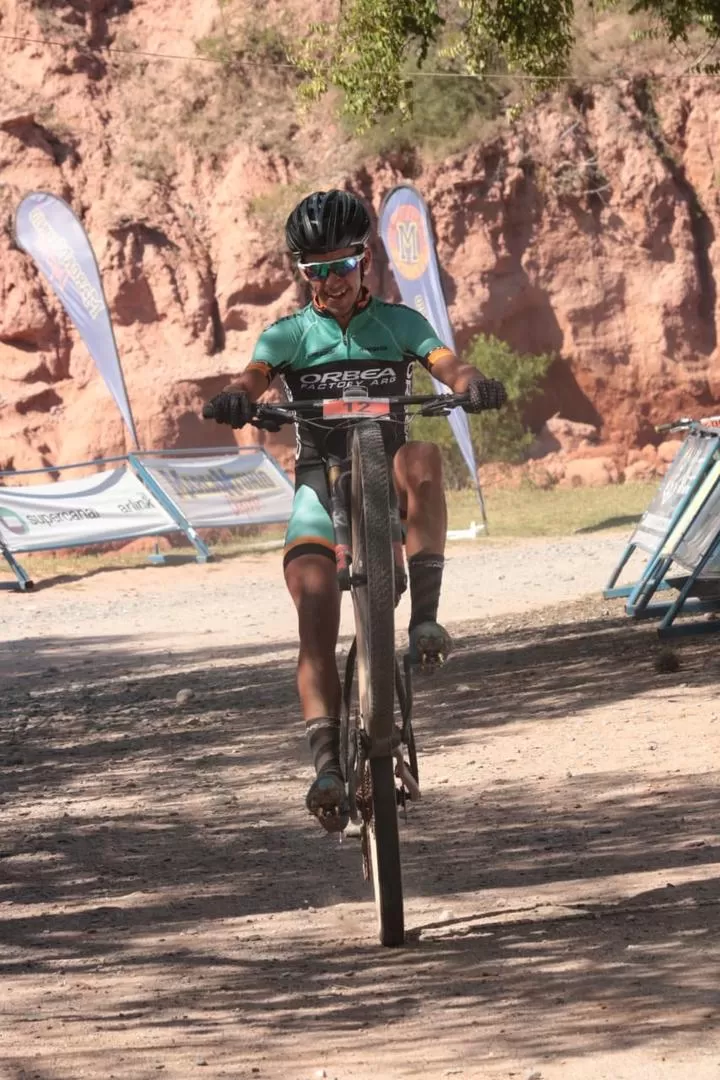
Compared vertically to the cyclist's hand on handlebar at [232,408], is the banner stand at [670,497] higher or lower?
lower

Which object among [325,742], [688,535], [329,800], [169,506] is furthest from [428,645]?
[169,506]

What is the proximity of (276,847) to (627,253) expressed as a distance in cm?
2836

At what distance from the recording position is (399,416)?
511 centimetres

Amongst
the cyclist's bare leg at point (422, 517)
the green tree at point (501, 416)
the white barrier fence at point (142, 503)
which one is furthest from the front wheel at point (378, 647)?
the green tree at point (501, 416)

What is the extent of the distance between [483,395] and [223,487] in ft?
57.6

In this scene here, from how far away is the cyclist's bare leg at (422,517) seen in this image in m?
5.14

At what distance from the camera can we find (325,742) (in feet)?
16.7

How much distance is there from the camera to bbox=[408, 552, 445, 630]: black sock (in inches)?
202

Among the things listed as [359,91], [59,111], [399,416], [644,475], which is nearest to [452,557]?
[359,91]

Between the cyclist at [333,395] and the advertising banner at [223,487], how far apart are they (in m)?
16.0

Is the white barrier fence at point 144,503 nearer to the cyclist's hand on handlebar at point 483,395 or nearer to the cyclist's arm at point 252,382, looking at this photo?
the cyclist's arm at point 252,382

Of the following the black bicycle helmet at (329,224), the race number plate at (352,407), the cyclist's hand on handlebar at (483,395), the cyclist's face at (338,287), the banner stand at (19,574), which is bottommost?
the banner stand at (19,574)

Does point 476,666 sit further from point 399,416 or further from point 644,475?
point 644,475

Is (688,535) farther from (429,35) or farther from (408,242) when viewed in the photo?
(408,242)
